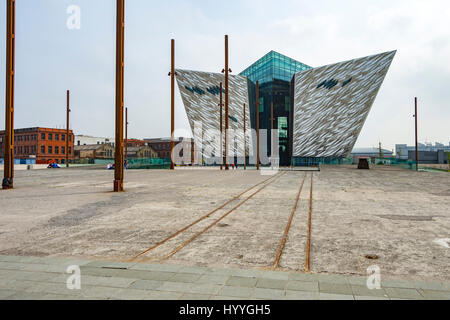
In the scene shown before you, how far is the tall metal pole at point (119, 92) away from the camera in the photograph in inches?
511

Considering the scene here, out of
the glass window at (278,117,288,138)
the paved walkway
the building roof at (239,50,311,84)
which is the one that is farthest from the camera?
the glass window at (278,117,288,138)

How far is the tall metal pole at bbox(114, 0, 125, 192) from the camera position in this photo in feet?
42.6

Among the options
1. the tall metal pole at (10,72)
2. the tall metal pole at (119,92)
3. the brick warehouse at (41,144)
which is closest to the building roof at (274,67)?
the brick warehouse at (41,144)

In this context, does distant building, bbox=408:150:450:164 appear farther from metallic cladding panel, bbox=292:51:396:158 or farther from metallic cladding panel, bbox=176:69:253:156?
metallic cladding panel, bbox=176:69:253:156

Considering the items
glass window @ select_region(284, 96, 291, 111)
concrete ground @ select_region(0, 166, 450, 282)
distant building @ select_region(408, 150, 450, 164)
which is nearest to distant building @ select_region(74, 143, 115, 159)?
glass window @ select_region(284, 96, 291, 111)

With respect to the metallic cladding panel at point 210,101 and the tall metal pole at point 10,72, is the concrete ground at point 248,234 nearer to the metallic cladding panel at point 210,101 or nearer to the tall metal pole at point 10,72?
the tall metal pole at point 10,72

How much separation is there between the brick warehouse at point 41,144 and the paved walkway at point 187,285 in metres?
80.0

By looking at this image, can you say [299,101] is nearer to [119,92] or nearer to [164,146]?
[164,146]

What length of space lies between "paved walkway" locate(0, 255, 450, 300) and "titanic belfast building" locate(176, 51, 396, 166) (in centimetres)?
6074

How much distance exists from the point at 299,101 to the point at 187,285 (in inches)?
2735

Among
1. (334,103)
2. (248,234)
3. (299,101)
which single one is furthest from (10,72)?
(299,101)

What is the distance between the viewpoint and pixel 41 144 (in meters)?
75.5
